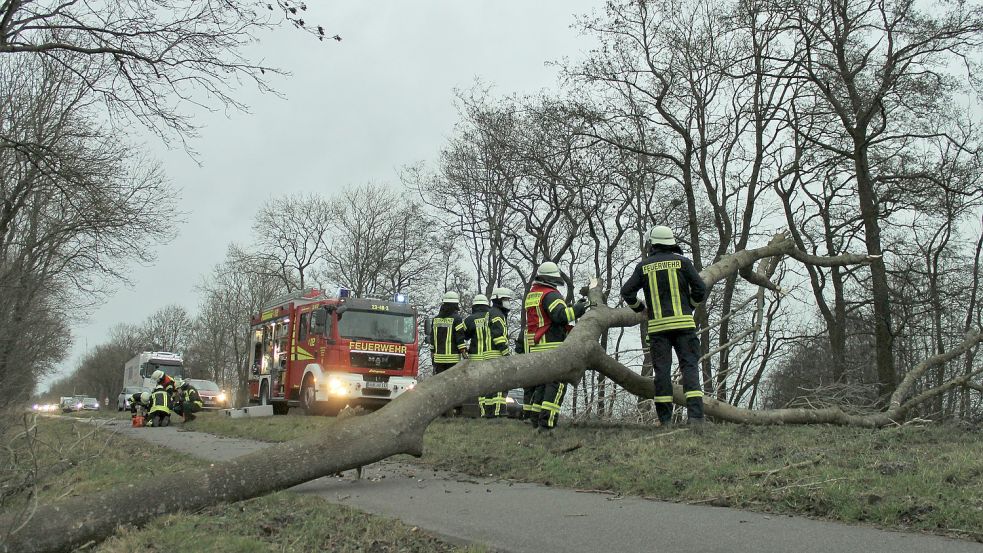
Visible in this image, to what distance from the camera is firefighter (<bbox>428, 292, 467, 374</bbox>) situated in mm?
13969

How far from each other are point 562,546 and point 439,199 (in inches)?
1113

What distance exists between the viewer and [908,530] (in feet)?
13.9

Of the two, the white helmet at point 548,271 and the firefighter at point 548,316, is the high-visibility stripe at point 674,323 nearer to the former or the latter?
the firefighter at point 548,316

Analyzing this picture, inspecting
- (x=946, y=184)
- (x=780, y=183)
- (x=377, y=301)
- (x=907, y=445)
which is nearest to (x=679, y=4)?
(x=780, y=183)

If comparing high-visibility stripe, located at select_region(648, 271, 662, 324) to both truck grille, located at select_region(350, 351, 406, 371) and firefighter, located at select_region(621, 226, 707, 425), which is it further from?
truck grille, located at select_region(350, 351, 406, 371)

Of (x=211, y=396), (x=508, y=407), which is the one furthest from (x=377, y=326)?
(x=211, y=396)

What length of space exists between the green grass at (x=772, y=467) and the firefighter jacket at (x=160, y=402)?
10.2 m

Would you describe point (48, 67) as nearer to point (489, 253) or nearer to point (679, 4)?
point (679, 4)

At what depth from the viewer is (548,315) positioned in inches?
382

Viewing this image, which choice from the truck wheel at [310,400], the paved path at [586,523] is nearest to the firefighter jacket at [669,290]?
the paved path at [586,523]

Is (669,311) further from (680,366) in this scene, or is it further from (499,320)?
(499,320)

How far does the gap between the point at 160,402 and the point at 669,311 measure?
12.9m

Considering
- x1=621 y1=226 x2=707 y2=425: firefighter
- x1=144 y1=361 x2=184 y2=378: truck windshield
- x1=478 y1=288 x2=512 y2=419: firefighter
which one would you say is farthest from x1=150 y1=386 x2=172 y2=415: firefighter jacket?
x1=144 y1=361 x2=184 y2=378: truck windshield

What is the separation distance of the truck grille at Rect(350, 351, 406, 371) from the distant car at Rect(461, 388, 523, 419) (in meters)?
2.66
